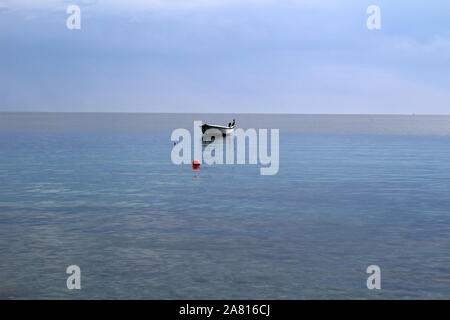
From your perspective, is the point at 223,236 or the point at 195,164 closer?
the point at 223,236

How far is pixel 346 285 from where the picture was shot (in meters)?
17.1

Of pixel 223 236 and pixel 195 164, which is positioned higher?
pixel 195 164

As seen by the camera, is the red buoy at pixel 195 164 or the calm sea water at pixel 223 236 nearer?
the calm sea water at pixel 223 236

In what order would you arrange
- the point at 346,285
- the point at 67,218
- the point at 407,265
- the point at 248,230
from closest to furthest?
the point at 346,285, the point at 407,265, the point at 248,230, the point at 67,218

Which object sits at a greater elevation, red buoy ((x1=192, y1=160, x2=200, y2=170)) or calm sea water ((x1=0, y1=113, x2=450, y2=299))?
red buoy ((x1=192, y1=160, x2=200, y2=170))

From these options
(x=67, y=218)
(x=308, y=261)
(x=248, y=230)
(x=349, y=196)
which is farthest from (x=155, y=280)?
(x=349, y=196)

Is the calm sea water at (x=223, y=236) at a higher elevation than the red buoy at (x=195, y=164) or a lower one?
lower

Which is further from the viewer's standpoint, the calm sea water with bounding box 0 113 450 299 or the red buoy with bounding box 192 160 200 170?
the red buoy with bounding box 192 160 200 170

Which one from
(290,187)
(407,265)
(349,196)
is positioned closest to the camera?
(407,265)

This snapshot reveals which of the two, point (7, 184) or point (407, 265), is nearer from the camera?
point (407, 265)

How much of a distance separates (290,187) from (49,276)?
24.1 meters
